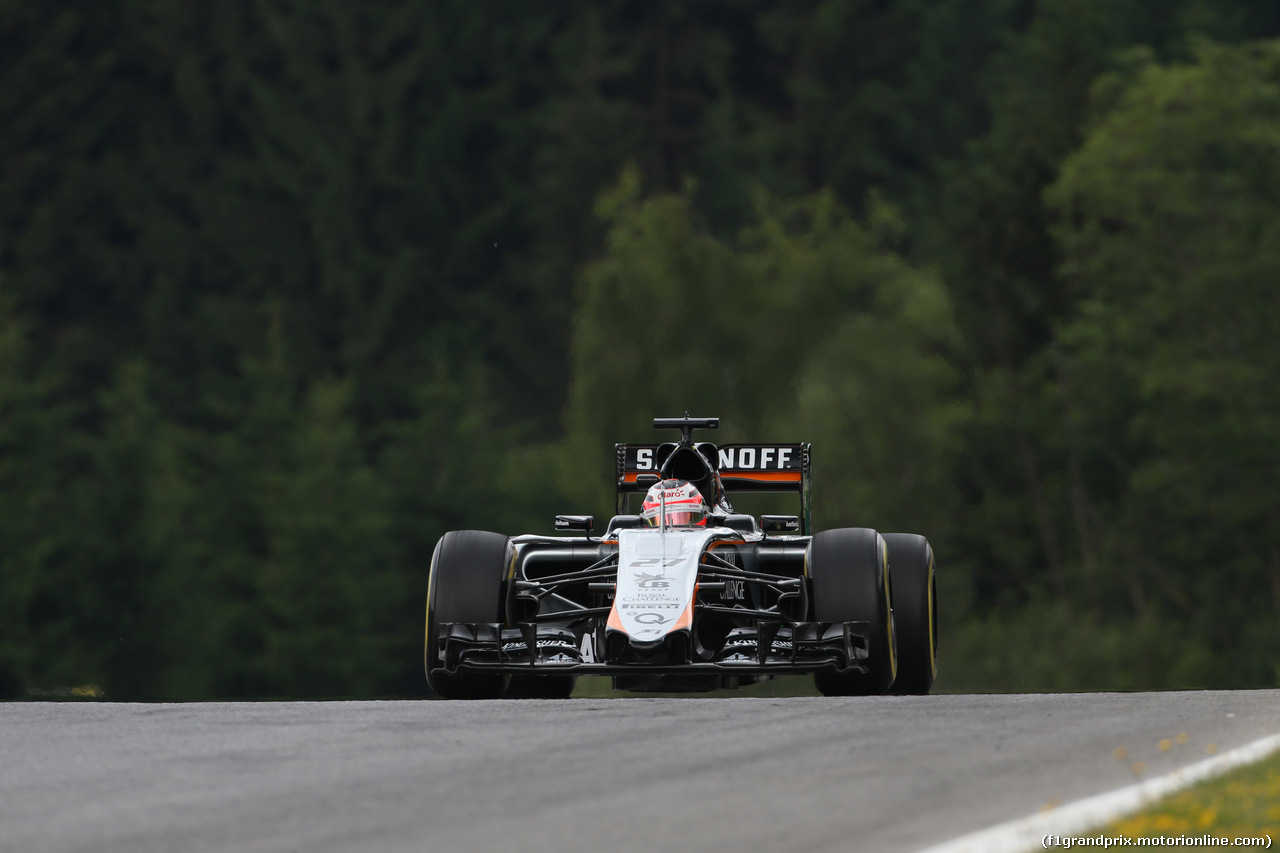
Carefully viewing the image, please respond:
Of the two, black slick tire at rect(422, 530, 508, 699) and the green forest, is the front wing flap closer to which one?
black slick tire at rect(422, 530, 508, 699)

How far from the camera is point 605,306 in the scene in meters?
49.5

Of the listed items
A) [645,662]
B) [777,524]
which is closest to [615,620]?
[645,662]

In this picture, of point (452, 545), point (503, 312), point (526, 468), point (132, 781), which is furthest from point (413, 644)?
point (132, 781)

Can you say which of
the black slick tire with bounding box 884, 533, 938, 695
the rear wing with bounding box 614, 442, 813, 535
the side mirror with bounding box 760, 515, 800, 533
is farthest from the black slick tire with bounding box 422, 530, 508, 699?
the black slick tire with bounding box 884, 533, 938, 695

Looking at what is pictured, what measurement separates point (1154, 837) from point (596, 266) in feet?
139

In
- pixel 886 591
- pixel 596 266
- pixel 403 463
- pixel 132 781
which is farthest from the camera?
pixel 403 463

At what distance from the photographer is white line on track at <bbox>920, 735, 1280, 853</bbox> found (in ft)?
27.2

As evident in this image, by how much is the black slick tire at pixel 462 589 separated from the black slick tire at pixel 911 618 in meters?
2.58

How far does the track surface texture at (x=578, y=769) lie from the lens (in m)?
8.70

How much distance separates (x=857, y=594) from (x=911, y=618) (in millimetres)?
964

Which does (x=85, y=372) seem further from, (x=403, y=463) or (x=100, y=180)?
(x=403, y=463)

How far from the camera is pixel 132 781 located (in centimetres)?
998

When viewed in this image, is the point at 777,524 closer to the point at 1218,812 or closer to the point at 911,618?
the point at 911,618

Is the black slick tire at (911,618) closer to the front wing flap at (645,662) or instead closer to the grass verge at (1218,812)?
the front wing flap at (645,662)
